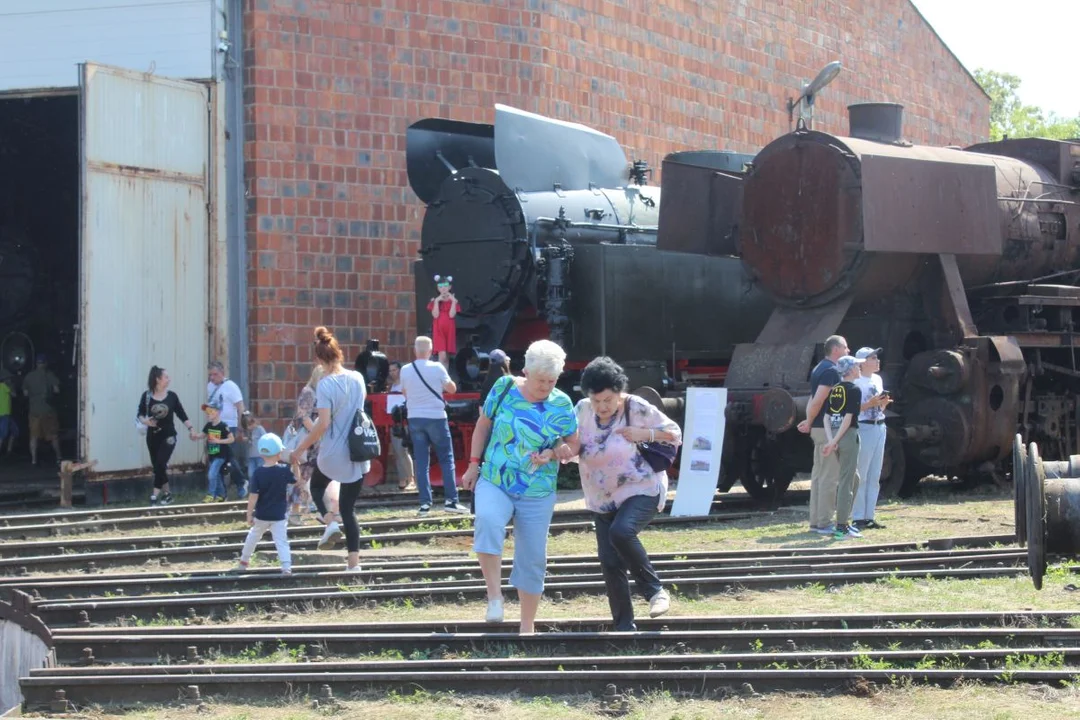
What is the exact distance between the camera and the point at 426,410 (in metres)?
13.8

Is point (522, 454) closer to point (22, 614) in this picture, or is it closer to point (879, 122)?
point (22, 614)

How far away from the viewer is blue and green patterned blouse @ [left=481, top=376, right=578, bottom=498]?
7.93 m

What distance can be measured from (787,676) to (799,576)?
109 inches

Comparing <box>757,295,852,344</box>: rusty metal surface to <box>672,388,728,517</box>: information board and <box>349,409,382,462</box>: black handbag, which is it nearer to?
<box>672,388,728,517</box>: information board

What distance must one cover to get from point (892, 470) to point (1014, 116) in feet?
175

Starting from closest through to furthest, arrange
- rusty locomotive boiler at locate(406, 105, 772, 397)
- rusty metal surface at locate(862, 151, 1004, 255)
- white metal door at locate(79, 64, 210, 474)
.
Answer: rusty metal surface at locate(862, 151, 1004, 255) < rusty locomotive boiler at locate(406, 105, 772, 397) < white metal door at locate(79, 64, 210, 474)

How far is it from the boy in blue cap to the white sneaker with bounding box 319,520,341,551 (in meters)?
1.05

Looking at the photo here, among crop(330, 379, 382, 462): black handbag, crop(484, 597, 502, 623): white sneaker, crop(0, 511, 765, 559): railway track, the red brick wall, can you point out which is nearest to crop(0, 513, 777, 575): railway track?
crop(0, 511, 765, 559): railway track

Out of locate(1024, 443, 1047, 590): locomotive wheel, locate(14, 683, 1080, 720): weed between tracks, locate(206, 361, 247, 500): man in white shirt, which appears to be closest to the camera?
locate(1024, 443, 1047, 590): locomotive wheel

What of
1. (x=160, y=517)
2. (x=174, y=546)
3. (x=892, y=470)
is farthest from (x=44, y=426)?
(x=892, y=470)

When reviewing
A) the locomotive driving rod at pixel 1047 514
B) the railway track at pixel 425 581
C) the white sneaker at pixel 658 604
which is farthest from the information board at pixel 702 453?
the locomotive driving rod at pixel 1047 514

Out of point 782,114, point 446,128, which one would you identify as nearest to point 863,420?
point 446,128

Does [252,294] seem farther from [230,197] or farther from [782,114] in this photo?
[782,114]

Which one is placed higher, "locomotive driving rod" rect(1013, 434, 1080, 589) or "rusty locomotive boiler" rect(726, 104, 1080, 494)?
"rusty locomotive boiler" rect(726, 104, 1080, 494)
